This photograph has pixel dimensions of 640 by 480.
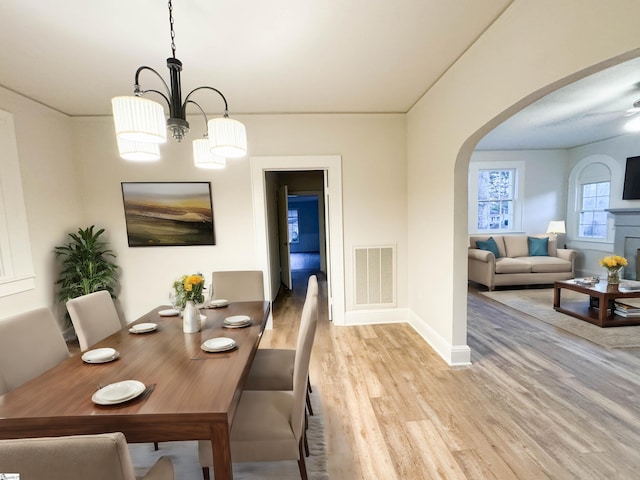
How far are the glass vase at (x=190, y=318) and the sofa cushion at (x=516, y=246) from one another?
584 cm

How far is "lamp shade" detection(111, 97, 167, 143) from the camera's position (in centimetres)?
123

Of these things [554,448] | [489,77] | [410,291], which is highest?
[489,77]

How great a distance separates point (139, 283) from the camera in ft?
11.6

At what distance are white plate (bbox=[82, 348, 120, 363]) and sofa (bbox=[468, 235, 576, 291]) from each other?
530 centimetres

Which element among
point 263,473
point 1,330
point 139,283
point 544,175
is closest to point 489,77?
point 263,473

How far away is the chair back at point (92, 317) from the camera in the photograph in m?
1.81

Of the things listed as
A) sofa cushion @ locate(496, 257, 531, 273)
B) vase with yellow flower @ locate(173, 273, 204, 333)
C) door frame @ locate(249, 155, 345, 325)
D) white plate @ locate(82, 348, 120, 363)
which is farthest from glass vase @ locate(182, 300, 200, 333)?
sofa cushion @ locate(496, 257, 531, 273)

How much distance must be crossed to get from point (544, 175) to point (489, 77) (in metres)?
5.50

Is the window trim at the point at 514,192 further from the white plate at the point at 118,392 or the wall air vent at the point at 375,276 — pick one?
the white plate at the point at 118,392

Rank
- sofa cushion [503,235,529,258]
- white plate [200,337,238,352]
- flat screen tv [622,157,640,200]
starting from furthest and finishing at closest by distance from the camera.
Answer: sofa cushion [503,235,529,258] → flat screen tv [622,157,640,200] → white plate [200,337,238,352]

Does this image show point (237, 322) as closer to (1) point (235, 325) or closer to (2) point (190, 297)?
(1) point (235, 325)

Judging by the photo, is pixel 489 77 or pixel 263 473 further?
pixel 489 77

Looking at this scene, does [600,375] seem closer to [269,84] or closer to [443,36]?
[443,36]

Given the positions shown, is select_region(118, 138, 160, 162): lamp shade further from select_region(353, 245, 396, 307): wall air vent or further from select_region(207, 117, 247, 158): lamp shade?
select_region(353, 245, 396, 307): wall air vent
